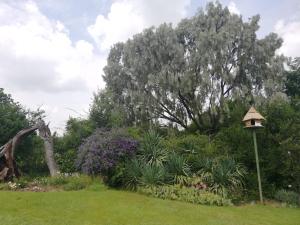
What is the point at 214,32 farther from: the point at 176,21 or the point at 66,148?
the point at 66,148

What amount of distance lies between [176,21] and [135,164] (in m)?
10.9

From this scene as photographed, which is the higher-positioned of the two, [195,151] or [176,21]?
[176,21]

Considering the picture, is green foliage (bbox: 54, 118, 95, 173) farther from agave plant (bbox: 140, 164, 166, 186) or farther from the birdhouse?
the birdhouse

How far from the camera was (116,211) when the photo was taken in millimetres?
9273

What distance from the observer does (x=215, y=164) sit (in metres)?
12.5

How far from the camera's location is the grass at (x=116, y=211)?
334 inches

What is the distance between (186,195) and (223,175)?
5.13 ft

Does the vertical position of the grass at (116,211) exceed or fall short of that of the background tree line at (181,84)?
it falls short

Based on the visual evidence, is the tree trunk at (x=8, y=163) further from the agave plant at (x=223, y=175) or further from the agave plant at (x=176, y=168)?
the agave plant at (x=223, y=175)

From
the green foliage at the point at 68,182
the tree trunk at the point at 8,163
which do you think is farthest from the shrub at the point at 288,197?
the tree trunk at the point at 8,163

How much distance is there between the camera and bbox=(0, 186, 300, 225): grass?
8477 mm

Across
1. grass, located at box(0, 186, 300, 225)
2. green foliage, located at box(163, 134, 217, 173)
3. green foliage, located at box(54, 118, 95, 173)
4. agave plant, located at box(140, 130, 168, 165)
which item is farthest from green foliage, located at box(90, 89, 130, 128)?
grass, located at box(0, 186, 300, 225)

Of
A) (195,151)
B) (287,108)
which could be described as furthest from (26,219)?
(287,108)

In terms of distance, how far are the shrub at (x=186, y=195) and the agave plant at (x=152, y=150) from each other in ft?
4.20
